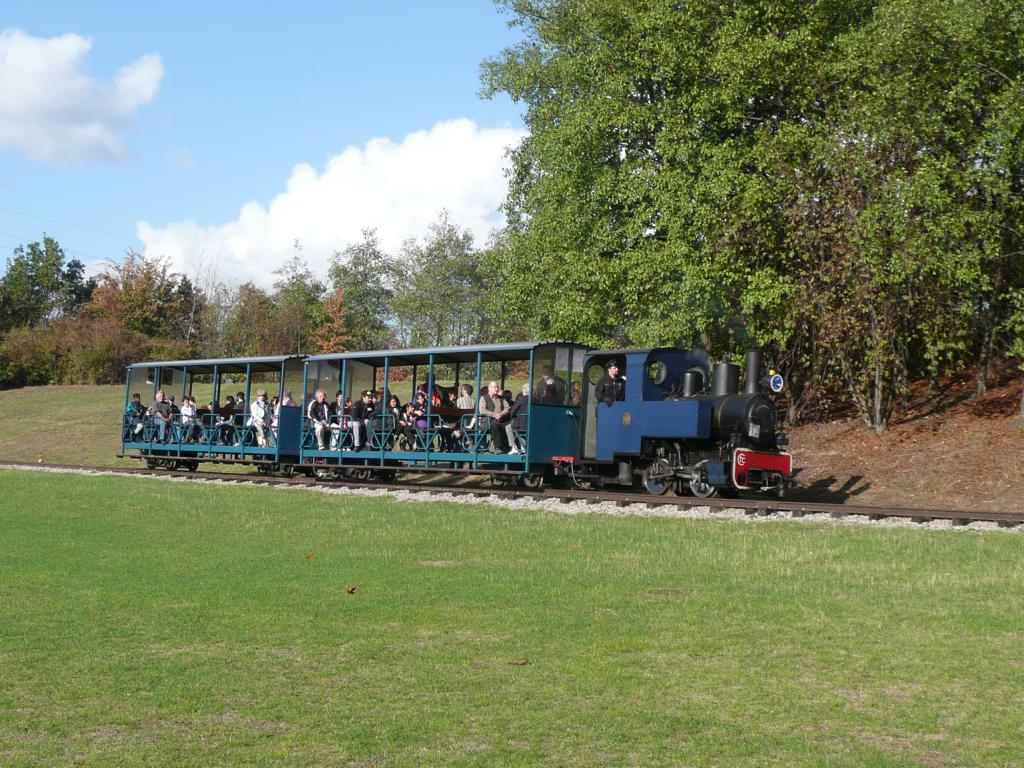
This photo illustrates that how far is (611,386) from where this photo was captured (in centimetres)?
2108

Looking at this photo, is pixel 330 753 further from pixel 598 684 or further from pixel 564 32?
pixel 564 32

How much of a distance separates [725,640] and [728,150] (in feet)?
63.1

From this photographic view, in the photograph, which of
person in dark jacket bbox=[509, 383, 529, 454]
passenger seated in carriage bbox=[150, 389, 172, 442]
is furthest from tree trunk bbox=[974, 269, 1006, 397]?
passenger seated in carriage bbox=[150, 389, 172, 442]

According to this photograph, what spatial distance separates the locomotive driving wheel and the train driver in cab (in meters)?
1.43

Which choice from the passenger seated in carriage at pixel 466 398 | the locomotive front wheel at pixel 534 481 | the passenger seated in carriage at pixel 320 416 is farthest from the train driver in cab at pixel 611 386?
the passenger seated in carriage at pixel 320 416

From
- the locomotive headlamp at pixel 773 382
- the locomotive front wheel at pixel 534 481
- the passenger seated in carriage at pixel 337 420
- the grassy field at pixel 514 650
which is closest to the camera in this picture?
the grassy field at pixel 514 650

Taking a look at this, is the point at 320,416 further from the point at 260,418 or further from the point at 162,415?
the point at 162,415

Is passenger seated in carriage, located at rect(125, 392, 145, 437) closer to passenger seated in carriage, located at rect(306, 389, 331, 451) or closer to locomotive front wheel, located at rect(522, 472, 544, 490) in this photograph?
passenger seated in carriage, located at rect(306, 389, 331, 451)

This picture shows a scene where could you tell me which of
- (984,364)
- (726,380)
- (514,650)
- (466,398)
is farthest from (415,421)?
(514,650)

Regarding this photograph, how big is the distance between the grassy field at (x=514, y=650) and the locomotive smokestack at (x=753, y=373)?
18.7 feet

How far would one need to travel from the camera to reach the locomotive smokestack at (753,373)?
19.6m

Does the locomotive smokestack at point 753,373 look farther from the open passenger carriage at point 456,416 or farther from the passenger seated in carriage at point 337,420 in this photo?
the passenger seated in carriage at point 337,420

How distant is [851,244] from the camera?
24125 millimetres

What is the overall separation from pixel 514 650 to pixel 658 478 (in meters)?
12.9
